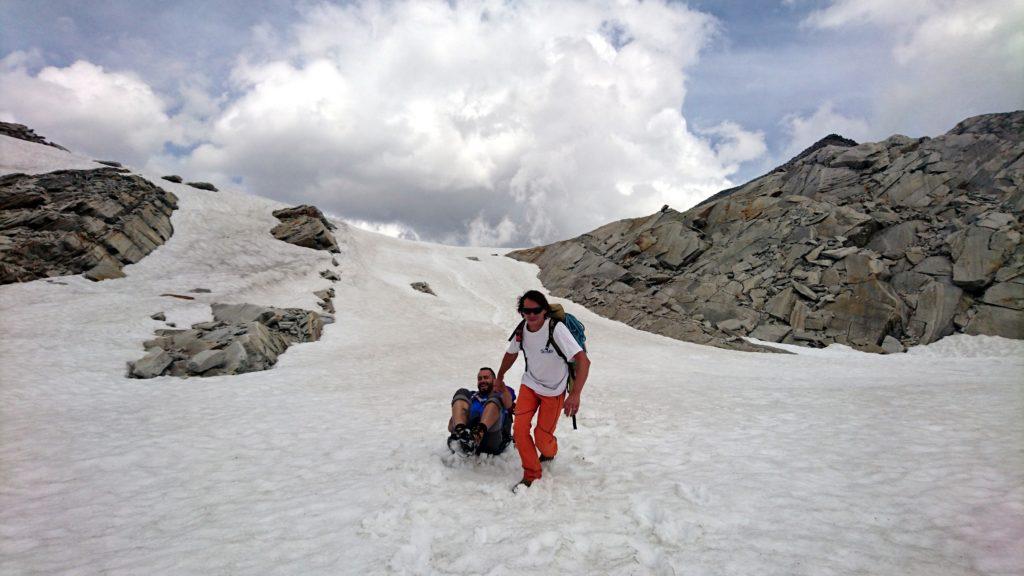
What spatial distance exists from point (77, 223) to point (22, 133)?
21332 mm

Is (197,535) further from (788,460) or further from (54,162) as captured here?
(54,162)

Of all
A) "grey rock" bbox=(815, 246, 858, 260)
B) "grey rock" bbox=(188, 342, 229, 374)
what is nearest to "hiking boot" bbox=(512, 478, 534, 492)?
"grey rock" bbox=(188, 342, 229, 374)

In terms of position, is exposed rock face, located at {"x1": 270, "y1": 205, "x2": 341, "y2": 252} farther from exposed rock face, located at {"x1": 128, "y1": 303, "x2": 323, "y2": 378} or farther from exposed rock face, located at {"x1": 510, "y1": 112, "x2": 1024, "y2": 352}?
exposed rock face, located at {"x1": 510, "y1": 112, "x2": 1024, "y2": 352}

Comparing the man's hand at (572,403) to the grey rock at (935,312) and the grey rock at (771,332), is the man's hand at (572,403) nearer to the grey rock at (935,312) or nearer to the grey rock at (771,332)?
the grey rock at (771,332)

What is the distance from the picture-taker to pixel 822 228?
3209 centimetres

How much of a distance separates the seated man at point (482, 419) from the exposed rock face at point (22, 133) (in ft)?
156

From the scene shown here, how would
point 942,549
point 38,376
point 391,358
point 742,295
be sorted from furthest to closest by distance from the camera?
point 742,295, point 391,358, point 38,376, point 942,549

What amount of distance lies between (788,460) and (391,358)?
15.1 m

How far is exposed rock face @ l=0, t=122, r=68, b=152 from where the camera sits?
34.2 m

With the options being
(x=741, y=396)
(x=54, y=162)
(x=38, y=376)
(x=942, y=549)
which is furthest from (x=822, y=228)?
(x=54, y=162)

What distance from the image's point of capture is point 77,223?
24125 millimetres

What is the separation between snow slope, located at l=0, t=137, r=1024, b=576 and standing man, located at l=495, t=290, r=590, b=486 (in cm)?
58

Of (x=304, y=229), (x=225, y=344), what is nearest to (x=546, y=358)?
(x=225, y=344)

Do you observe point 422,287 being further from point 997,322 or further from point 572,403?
point 997,322
